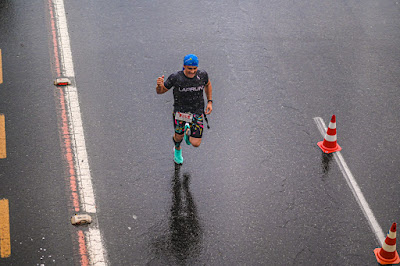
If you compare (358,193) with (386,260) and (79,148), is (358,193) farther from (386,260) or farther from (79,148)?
(79,148)

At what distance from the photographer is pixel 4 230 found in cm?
803

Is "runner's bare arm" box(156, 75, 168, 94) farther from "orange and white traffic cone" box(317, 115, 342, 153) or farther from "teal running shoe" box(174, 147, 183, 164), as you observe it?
"orange and white traffic cone" box(317, 115, 342, 153)

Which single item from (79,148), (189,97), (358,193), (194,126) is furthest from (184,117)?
(358,193)

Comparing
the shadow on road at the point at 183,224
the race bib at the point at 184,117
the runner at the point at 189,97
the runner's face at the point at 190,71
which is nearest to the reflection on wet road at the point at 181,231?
the shadow on road at the point at 183,224

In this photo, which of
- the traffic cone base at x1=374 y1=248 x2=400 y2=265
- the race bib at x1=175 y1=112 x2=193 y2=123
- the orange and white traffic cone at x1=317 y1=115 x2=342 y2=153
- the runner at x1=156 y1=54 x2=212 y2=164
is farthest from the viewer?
the orange and white traffic cone at x1=317 y1=115 x2=342 y2=153

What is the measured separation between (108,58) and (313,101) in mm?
4091

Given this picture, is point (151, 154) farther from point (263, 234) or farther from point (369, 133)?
point (369, 133)

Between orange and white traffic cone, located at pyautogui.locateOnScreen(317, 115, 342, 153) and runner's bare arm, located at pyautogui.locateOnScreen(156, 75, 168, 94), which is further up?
runner's bare arm, located at pyautogui.locateOnScreen(156, 75, 168, 94)

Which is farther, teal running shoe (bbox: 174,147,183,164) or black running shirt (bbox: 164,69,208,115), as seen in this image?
teal running shoe (bbox: 174,147,183,164)

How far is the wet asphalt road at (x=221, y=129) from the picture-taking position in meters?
8.20

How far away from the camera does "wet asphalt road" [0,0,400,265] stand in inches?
323

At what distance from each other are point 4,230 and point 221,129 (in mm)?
3950

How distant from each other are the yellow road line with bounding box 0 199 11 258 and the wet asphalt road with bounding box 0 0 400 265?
0.37 ft

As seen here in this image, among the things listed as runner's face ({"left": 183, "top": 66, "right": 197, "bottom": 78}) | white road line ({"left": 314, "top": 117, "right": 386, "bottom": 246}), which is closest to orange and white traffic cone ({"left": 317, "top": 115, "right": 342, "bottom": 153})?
white road line ({"left": 314, "top": 117, "right": 386, "bottom": 246})
